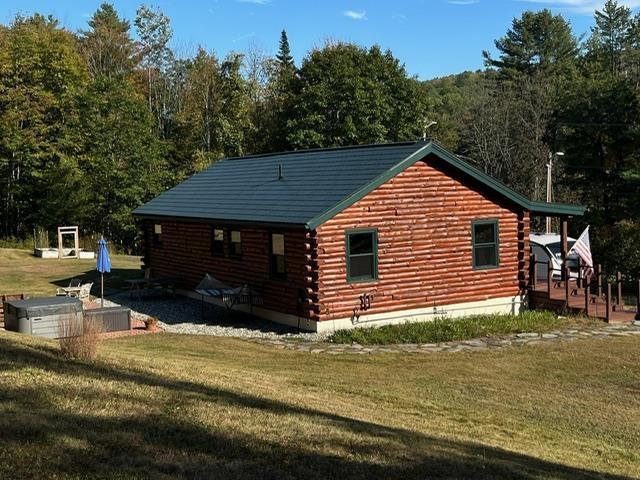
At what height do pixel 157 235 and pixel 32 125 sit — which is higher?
pixel 32 125

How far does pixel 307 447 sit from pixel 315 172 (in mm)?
13575

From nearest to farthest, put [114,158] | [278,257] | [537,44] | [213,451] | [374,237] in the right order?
[213,451]
[374,237]
[278,257]
[114,158]
[537,44]

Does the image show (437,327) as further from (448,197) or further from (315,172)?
(315,172)

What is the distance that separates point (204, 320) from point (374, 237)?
17.5 ft

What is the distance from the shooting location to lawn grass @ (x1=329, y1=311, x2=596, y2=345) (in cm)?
1580

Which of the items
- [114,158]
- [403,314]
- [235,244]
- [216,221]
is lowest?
[403,314]

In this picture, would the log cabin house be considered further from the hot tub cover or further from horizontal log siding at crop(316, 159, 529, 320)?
the hot tub cover

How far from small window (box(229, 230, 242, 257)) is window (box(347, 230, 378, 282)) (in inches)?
154

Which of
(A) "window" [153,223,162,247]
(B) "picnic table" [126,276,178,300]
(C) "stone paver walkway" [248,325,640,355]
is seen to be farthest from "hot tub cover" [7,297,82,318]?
(A) "window" [153,223,162,247]

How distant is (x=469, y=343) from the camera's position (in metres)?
15.6

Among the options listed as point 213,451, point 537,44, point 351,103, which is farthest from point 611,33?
point 213,451

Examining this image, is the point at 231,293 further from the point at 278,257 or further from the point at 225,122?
the point at 225,122

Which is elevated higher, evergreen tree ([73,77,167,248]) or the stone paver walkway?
evergreen tree ([73,77,167,248])

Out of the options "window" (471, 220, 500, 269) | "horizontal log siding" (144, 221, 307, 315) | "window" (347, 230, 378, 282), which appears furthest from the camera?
"window" (471, 220, 500, 269)
